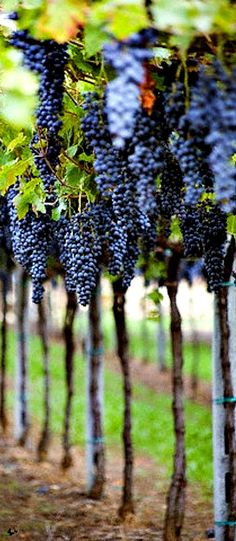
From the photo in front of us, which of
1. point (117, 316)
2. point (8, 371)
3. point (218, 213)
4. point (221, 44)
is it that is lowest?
point (8, 371)

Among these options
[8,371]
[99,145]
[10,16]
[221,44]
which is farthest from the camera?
[8,371]

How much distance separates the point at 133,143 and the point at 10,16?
26.0 inches

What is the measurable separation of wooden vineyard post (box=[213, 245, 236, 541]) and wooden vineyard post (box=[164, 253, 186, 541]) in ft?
1.15

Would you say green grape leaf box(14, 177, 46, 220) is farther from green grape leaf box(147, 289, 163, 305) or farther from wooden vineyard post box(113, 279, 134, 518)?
wooden vineyard post box(113, 279, 134, 518)

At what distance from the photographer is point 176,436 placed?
6.15 meters

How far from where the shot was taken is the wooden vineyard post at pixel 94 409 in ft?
26.1

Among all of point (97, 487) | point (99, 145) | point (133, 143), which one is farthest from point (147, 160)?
point (97, 487)

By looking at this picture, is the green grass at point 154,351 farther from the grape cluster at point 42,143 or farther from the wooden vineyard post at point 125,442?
the grape cluster at point 42,143

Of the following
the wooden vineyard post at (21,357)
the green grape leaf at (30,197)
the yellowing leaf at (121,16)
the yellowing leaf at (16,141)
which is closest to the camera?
the yellowing leaf at (121,16)

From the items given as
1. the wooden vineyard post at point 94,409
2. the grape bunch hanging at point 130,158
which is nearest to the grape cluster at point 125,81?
the grape bunch hanging at point 130,158

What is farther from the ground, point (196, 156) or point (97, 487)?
point (196, 156)

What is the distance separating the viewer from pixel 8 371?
1838cm

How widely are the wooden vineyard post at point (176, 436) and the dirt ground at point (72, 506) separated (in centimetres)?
43

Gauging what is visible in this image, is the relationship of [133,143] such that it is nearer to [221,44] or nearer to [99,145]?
[99,145]
